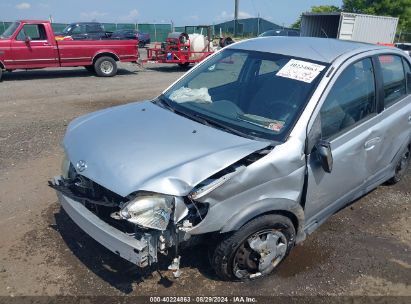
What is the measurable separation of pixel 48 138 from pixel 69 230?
3152mm

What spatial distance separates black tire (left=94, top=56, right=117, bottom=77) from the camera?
43.9ft

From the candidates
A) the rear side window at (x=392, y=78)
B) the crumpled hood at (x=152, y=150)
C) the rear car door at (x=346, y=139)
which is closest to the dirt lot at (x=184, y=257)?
the rear car door at (x=346, y=139)

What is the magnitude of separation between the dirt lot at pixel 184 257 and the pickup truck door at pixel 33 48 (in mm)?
7960

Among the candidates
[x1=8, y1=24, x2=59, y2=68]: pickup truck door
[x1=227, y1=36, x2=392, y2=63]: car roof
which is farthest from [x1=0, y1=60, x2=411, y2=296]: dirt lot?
[x1=8, y1=24, x2=59, y2=68]: pickup truck door

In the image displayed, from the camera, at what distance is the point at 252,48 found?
3.70m

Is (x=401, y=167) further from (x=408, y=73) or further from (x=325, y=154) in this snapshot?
(x=325, y=154)

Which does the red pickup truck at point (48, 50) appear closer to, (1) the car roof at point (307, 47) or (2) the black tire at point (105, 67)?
(2) the black tire at point (105, 67)

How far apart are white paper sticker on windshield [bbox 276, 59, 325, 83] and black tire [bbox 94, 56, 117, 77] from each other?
11.3 m

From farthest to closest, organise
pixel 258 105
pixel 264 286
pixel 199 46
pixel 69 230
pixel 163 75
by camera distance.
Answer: pixel 199 46 < pixel 163 75 < pixel 69 230 < pixel 258 105 < pixel 264 286

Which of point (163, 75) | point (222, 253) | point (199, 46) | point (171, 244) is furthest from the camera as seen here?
point (199, 46)

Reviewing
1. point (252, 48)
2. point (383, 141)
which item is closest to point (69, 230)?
point (252, 48)

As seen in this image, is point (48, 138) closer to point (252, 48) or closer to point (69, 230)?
point (69, 230)

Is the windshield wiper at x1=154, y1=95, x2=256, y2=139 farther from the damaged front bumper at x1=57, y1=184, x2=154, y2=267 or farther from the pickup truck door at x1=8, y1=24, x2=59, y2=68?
the pickup truck door at x1=8, y1=24, x2=59, y2=68

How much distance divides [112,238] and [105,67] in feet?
39.9
